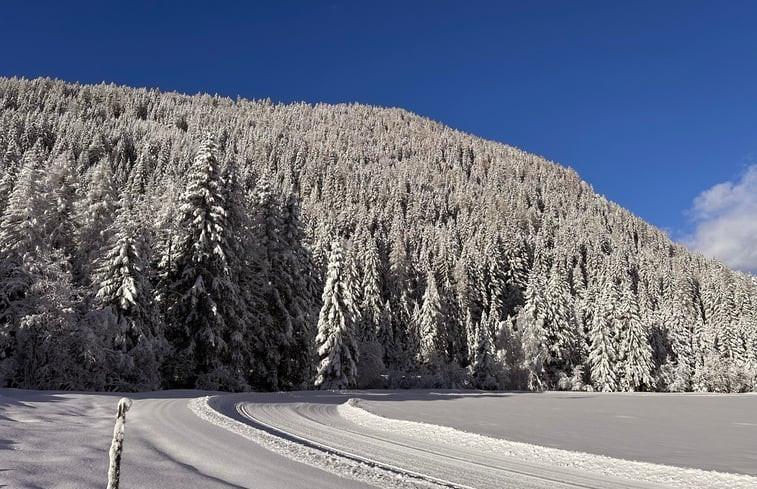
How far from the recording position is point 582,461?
10242 millimetres

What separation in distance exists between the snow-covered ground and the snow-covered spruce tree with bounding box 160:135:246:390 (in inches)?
505

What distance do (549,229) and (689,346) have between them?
94.2 meters

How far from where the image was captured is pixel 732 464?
10328 mm

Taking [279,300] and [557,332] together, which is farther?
[557,332]

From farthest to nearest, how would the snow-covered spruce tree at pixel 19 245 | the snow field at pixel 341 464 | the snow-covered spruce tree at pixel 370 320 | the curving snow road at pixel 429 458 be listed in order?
the snow-covered spruce tree at pixel 370 320, the snow-covered spruce tree at pixel 19 245, the curving snow road at pixel 429 458, the snow field at pixel 341 464

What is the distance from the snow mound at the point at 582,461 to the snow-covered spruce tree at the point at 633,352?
182 feet

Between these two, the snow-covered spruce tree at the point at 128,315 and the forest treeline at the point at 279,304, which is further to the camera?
the snow-covered spruce tree at the point at 128,315

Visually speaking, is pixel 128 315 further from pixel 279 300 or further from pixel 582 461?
pixel 582 461

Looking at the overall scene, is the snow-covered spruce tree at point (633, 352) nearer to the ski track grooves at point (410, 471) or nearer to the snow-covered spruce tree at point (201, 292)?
the snow-covered spruce tree at point (201, 292)

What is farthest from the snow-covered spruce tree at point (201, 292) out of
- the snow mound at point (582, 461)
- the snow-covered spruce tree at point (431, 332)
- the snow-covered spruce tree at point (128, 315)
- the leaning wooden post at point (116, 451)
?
the snow-covered spruce tree at point (431, 332)

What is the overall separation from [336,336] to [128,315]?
16043 mm

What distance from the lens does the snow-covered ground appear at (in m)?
6.63

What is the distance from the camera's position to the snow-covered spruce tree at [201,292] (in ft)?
94.3

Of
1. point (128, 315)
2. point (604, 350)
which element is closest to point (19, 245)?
point (128, 315)
